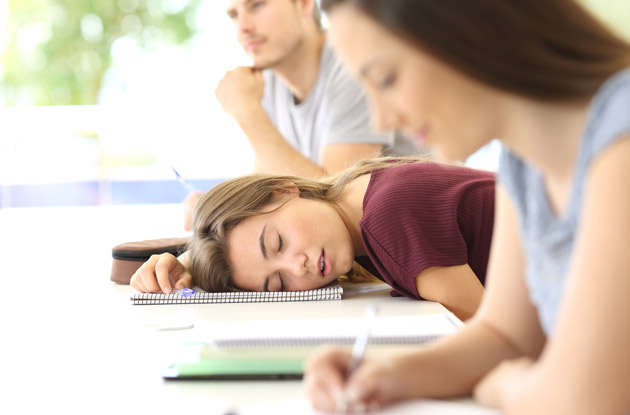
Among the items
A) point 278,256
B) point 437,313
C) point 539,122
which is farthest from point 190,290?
point 539,122

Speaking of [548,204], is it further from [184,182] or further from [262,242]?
[184,182]

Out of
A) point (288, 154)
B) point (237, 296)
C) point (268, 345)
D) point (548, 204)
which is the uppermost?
point (548, 204)

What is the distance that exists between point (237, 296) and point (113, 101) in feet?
27.6

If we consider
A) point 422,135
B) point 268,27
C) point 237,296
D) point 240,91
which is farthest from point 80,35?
point 422,135

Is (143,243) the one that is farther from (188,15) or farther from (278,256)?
(188,15)

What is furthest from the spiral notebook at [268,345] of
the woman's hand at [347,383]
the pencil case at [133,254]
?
the pencil case at [133,254]

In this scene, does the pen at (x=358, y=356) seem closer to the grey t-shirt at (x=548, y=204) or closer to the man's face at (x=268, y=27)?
the grey t-shirt at (x=548, y=204)

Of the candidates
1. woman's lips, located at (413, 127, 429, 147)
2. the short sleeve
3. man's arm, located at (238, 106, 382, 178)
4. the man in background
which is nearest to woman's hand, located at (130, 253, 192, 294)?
the man in background

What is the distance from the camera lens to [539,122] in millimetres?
664

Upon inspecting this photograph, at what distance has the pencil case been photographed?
1.79 metres

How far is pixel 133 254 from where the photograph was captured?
1788mm

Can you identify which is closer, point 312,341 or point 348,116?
point 312,341

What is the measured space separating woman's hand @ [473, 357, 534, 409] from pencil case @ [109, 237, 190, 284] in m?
1.15

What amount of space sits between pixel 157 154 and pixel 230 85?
6.77m
